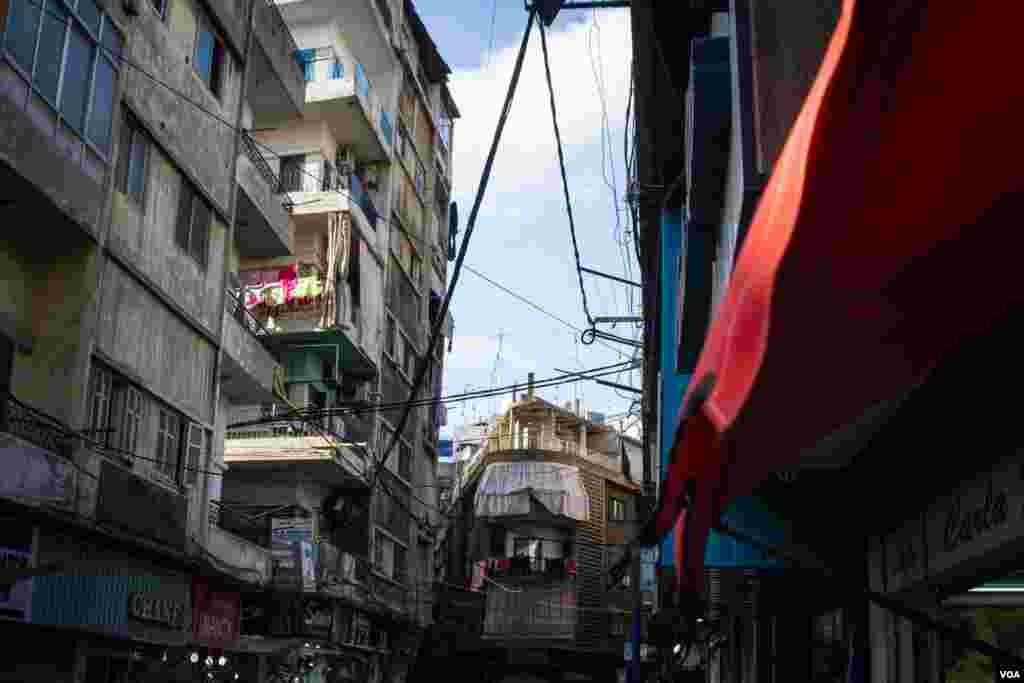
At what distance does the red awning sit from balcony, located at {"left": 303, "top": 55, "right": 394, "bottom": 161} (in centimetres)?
2926

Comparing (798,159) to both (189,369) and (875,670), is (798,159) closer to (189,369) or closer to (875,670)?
(875,670)

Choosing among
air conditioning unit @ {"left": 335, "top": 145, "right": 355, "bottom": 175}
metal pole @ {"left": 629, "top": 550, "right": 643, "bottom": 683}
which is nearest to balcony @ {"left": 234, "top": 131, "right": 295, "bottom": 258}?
air conditioning unit @ {"left": 335, "top": 145, "right": 355, "bottom": 175}

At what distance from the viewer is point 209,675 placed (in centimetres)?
2020

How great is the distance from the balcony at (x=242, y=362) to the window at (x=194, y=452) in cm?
212

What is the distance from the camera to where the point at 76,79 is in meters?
14.5

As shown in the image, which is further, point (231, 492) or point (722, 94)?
point (231, 492)

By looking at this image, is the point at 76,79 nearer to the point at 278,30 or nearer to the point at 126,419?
the point at 126,419

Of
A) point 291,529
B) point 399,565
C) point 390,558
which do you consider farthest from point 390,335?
point 291,529

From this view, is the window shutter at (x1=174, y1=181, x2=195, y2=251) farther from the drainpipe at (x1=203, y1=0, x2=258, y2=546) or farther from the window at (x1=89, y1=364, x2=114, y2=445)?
the window at (x1=89, y1=364, x2=114, y2=445)

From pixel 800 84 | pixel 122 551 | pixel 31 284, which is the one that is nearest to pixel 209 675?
pixel 122 551

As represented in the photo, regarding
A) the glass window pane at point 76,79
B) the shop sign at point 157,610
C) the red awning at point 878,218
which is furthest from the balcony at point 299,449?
the red awning at point 878,218

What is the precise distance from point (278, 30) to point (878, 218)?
23.5 m

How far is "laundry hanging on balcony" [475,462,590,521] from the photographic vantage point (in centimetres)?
4359

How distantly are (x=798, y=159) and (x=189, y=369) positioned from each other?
18182 mm
